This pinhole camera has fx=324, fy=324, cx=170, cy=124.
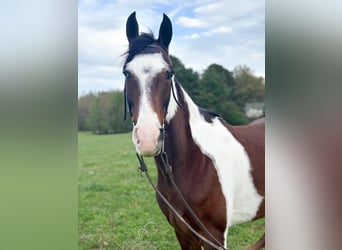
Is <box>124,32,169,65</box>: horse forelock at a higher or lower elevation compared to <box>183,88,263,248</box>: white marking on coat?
higher

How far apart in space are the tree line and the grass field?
0.18 m

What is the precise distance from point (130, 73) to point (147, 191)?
0.66 m

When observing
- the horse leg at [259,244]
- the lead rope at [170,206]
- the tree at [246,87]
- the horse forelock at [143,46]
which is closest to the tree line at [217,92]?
the tree at [246,87]

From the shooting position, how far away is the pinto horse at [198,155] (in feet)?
5.49

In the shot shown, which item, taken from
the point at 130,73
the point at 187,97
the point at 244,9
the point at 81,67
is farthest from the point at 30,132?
the point at 244,9

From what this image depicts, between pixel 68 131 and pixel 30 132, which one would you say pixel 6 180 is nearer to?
pixel 30 132

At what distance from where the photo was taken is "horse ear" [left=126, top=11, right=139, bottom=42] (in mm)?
1723

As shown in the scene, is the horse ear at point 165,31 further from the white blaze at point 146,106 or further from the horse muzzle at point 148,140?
the horse muzzle at point 148,140

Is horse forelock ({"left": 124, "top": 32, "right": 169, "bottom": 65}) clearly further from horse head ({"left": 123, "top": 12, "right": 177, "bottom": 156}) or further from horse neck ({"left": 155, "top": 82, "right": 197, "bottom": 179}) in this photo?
horse neck ({"left": 155, "top": 82, "right": 197, "bottom": 179})

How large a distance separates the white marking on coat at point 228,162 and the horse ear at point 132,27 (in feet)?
Result: 1.38

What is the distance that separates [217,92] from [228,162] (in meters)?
0.38

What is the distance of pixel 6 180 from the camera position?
1786mm

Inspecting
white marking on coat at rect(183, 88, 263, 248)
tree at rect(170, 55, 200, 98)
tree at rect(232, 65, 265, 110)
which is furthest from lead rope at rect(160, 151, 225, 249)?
tree at rect(232, 65, 265, 110)

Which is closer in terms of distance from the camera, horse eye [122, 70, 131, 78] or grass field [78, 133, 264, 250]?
horse eye [122, 70, 131, 78]
